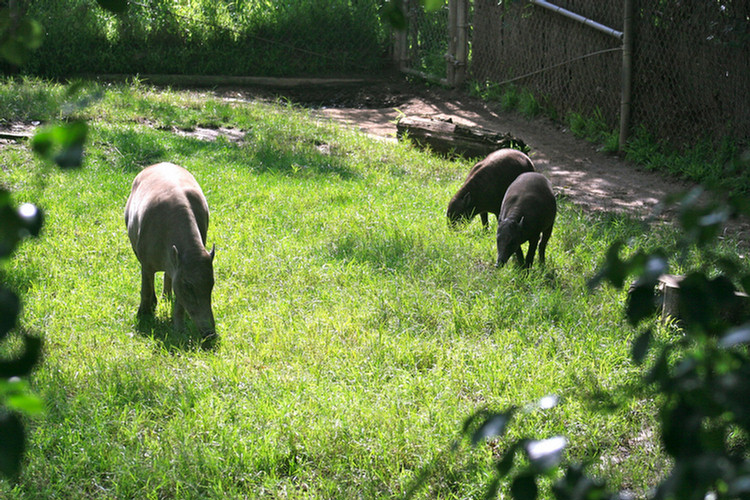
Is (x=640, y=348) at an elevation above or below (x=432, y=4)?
below

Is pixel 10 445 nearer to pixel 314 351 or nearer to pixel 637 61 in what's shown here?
pixel 314 351

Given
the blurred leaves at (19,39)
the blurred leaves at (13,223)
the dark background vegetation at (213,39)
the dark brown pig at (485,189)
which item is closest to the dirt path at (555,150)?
the dark brown pig at (485,189)

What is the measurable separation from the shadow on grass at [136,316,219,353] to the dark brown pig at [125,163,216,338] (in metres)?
0.06

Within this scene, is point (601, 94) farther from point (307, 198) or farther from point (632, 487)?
point (632, 487)

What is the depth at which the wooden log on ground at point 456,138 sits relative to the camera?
9.09 m

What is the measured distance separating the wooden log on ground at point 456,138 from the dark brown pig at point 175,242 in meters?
5.01

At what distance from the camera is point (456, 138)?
9.45m

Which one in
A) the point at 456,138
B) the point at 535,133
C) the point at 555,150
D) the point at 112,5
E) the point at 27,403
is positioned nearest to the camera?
the point at 27,403

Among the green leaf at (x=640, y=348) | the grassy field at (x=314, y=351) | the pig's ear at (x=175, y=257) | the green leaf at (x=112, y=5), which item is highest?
the green leaf at (x=112, y=5)

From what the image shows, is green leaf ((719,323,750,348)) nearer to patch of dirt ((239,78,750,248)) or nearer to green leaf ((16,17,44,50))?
green leaf ((16,17,44,50))

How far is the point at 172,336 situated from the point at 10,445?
3851mm

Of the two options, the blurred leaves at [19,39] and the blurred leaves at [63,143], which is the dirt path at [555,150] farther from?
the blurred leaves at [63,143]

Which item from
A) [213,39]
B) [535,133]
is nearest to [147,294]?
[535,133]

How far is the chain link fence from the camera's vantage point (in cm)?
819
